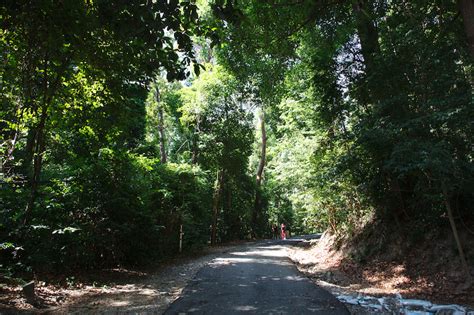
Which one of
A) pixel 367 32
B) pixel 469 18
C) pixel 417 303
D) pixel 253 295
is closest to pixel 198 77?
pixel 253 295

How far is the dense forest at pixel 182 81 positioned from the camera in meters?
5.66

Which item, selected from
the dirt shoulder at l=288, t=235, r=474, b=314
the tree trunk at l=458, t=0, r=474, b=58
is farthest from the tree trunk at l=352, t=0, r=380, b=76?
the dirt shoulder at l=288, t=235, r=474, b=314

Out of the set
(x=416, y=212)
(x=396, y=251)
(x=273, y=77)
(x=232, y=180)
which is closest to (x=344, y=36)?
(x=273, y=77)

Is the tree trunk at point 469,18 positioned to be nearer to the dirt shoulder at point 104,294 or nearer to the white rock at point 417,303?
the white rock at point 417,303

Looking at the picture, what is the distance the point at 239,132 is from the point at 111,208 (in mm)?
13703

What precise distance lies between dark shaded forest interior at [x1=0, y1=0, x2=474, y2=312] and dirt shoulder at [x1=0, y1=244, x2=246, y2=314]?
0.52 metres

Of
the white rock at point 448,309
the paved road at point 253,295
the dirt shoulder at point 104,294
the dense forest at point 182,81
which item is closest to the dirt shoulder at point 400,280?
the white rock at point 448,309

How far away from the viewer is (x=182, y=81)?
22.8 feet

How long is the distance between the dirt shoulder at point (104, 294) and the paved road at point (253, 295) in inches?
18.0

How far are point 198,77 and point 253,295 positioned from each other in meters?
4.37

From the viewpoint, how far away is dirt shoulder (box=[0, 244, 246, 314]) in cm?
616

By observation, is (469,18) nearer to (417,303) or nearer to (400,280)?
(417,303)

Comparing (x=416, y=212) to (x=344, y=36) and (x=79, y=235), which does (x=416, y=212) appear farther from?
(x=79, y=235)

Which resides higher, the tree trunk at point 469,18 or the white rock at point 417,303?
the tree trunk at point 469,18
